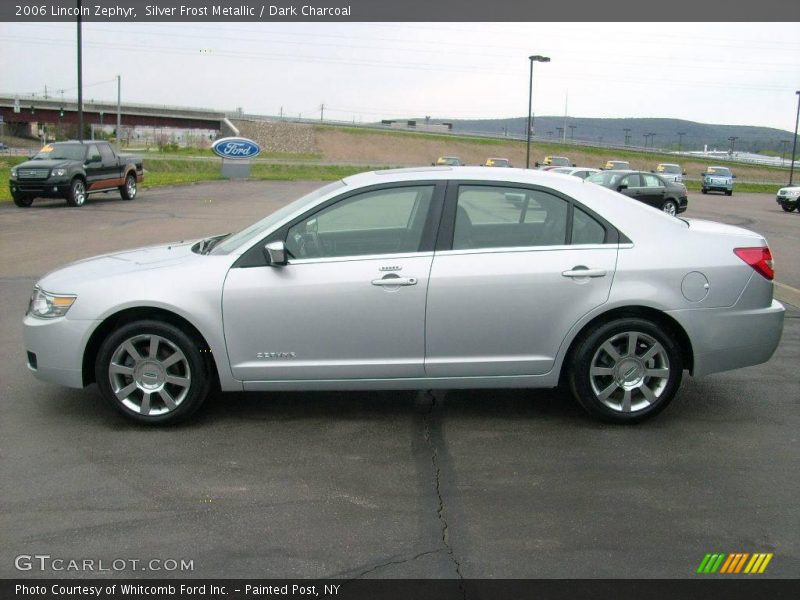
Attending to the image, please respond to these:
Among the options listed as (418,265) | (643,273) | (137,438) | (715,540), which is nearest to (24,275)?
(137,438)

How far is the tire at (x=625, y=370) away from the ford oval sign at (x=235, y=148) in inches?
1213

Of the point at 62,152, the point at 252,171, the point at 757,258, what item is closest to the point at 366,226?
the point at 757,258

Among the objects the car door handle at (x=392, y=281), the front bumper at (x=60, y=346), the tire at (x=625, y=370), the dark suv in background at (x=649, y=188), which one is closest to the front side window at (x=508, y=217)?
the car door handle at (x=392, y=281)

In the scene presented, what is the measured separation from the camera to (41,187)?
2284cm

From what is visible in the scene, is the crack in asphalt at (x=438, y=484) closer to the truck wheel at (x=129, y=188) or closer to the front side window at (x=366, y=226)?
the front side window at (x=366, y=226)

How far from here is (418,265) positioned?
5387mm

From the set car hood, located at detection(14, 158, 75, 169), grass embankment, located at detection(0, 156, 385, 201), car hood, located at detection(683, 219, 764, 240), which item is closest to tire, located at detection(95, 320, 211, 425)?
car hood, located at detection(683, 219, 764, 240)

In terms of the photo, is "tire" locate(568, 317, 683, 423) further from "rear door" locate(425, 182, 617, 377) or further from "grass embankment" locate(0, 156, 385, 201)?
"grass embankment" locate(0, 156, 385, 201)

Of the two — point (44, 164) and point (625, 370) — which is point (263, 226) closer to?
point (625, 370)

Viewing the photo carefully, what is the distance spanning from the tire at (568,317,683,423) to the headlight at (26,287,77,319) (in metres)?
3.19

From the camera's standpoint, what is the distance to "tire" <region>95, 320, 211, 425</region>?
5359mm

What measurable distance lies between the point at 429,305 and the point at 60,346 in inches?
90.9

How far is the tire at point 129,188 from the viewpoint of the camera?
1051 inches
